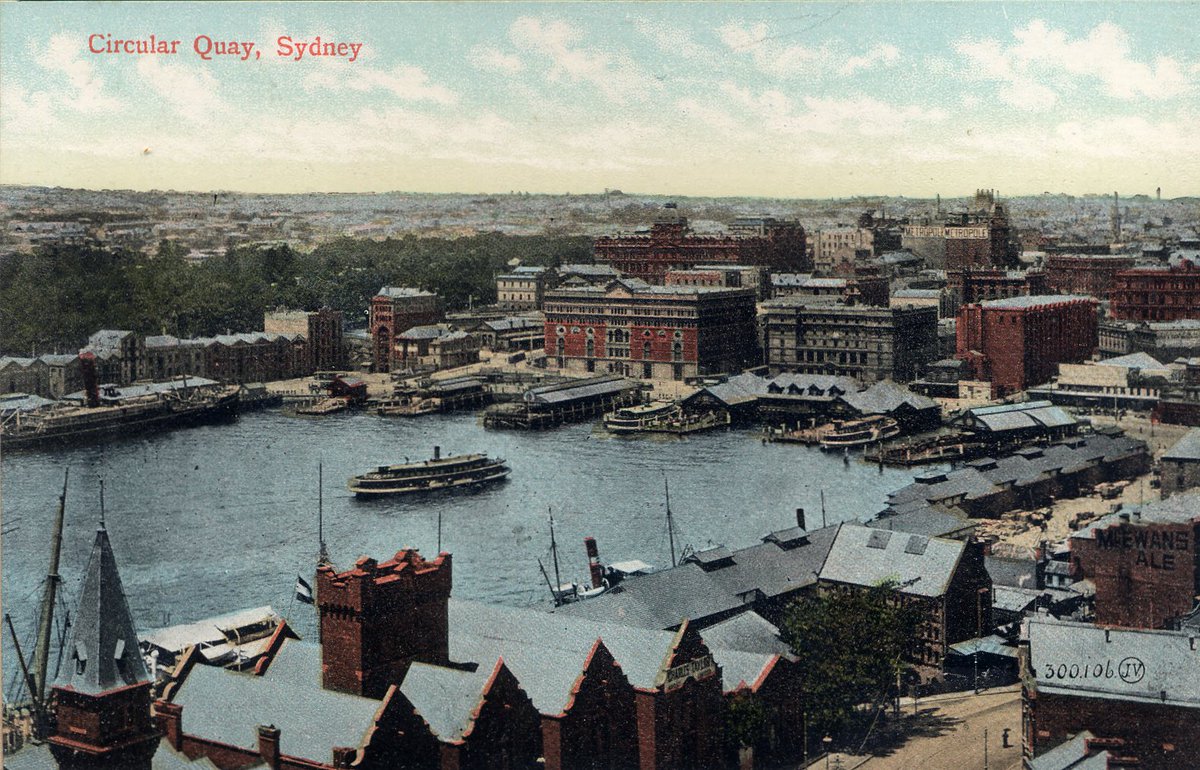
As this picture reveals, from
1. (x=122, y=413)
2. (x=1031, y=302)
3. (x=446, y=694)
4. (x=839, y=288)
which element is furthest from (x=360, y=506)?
(x=839, y=288)

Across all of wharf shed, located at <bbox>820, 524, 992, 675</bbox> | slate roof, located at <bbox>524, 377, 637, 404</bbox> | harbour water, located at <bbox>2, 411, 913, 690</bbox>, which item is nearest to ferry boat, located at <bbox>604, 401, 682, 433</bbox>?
harbour water, located at <bbox>2, 411, 913, 690</bbox>

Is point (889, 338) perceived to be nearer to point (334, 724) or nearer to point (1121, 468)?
point (1121, 468)

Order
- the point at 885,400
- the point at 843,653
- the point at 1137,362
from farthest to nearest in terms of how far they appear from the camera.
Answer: the point at 885,400 < the point at 1137,362 < the point at 843,653

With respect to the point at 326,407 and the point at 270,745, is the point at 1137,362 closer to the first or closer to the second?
the point at 326,407

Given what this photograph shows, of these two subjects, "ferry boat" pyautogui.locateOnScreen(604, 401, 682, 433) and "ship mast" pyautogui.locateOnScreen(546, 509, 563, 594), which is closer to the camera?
"ship mast" pyautogui.locateOnScreen(546, 509, 563, 594)

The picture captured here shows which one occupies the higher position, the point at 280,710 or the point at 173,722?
the point at 280,710

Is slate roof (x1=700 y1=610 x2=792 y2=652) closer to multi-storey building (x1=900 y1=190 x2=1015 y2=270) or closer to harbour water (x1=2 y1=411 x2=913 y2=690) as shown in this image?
harbour water (x1=2 y1=411 x2=913 y2=690)

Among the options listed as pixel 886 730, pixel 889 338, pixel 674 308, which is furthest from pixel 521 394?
pixel 886 730
